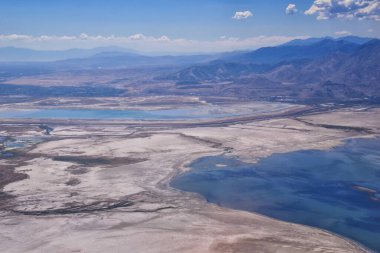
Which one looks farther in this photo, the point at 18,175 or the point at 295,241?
the point at 18,175

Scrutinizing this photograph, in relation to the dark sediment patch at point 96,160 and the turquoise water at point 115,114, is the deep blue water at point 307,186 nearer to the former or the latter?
the dark sediment patch at point 96,160

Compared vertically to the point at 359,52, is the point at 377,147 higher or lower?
lower

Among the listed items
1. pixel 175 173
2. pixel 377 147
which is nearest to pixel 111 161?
pixel 175 173

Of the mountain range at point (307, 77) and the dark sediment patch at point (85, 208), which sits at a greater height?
the mountain range at point (307, 77)

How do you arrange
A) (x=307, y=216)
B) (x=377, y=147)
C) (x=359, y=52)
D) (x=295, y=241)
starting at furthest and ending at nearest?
1. (x=359, y=52)
2. (x=377, y=147)
3. (x=307, y=216)
4. (x=295, y=241)

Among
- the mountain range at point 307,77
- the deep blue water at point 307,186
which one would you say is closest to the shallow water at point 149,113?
the mountain range at point 307,77

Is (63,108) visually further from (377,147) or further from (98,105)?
(377,147)

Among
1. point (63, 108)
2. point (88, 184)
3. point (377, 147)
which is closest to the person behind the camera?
point (88, 184)

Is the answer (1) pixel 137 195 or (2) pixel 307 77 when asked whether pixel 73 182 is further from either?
(2) pixel 307 77
